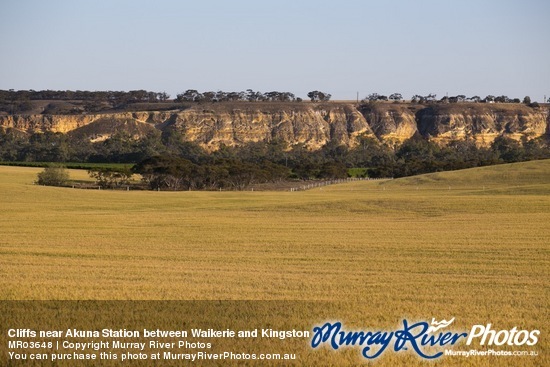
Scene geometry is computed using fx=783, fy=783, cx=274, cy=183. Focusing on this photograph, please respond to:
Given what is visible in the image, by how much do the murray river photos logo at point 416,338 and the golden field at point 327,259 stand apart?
271mm

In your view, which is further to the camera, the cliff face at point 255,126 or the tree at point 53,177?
the cliff face at point 255,126

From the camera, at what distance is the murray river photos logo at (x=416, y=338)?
1110 centimetres

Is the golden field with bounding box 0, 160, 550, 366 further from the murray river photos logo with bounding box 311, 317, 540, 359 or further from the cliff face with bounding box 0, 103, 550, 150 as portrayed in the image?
the cliff face with bounding box 0, 103, 550, 150

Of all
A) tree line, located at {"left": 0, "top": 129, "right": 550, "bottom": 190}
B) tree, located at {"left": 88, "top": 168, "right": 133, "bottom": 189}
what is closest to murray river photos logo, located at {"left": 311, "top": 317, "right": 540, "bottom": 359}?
tree, located at {"left": 88, "top": 168, "right": 133, "bottom": 189}

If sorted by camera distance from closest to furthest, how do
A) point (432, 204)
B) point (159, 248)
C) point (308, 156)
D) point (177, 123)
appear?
point (159, 248)
point (432, 204)
point (308, 156)
point (177, 123)

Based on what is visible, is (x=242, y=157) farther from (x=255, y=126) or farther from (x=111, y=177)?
(x=111, y=177)

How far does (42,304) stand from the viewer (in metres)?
13.7

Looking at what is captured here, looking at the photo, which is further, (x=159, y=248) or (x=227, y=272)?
(x=159, y=248)

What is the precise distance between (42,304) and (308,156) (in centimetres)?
14550

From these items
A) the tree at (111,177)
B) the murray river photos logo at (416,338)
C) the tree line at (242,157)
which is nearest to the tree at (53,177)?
the tree at (111,177)


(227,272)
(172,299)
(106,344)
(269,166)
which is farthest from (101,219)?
(269,166)

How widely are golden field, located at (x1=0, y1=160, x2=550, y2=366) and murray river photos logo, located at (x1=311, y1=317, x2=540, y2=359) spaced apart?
10.7 inches

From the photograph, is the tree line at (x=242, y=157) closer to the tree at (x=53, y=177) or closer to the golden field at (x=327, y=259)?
the tree at (x=53, y=177)

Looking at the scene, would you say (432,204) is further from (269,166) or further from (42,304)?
(269,166)
